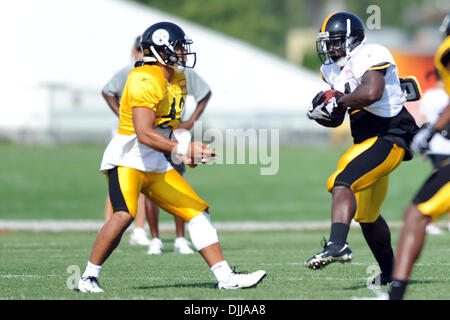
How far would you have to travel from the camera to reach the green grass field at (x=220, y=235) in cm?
636

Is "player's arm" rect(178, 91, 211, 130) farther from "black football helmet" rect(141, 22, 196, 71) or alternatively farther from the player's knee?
the player's knee

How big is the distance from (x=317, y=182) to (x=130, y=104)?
16252mm

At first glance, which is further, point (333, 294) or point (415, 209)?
point (333, 294)

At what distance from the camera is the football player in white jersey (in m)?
6.29

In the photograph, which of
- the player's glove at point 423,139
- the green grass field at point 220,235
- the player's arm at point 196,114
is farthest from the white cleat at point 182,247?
the player's glove at point 423,139

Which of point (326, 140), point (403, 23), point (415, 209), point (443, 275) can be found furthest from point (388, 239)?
point (403, 23)

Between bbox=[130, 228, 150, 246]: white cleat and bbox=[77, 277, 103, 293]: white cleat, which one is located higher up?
bbox=[77, 277, 103, 293]: white cleat

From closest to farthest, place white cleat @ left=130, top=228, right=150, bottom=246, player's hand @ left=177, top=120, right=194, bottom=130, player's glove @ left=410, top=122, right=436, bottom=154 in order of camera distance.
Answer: player's glove @ left=410, top=122, right=436, bottom=154, player's hand @ left=177, top=120, right=194, bottom=130, white cleat @ left=130, top=228, right=150, bottom=246

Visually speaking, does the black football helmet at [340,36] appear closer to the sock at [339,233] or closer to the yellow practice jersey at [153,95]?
the yellow practice jersey at [153,95]

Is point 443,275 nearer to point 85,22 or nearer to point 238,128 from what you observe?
point 238,128

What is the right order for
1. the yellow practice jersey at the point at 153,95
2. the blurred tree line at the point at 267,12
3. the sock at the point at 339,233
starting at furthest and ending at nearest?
1. the blurred tree line at the point at 267,12
2. the yellow practice jersey at the point at 153,95
3. the sock at the point at 339,233

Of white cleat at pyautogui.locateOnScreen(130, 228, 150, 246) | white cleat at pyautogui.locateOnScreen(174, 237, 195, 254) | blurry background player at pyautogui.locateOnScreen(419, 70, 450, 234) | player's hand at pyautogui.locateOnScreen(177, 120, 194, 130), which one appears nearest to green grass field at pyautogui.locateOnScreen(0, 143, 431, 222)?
blurry background player at pyautogui.locateOnScreen(419, 70, 450, 234)

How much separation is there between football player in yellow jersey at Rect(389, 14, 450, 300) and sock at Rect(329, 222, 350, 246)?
0.73 meters

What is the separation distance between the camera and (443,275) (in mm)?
7031
